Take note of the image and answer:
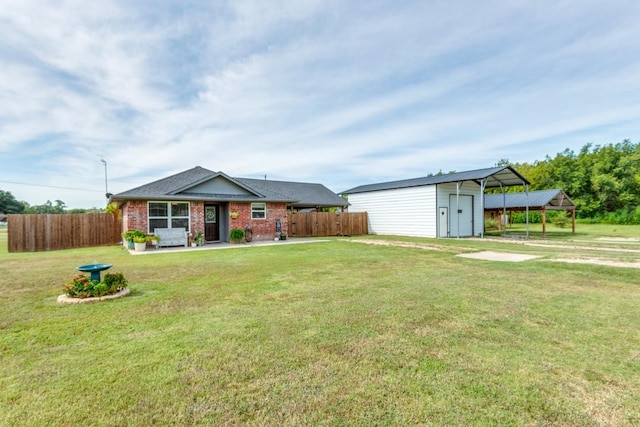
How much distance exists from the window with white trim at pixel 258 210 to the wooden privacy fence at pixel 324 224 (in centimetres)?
328

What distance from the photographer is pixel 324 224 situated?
20.9 meters

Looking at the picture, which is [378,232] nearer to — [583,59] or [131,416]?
[583,59]

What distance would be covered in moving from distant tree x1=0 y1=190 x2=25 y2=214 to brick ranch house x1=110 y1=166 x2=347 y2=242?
5390cm

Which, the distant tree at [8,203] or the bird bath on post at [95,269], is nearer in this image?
the bird bath on post at [95,269]

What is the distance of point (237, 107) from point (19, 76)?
7.43 metres

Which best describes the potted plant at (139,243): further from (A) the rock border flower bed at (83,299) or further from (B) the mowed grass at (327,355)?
(A) the rock border flower bed at (83,299)

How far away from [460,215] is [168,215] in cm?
1735

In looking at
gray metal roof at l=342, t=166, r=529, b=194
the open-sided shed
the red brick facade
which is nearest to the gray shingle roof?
the red brick facade

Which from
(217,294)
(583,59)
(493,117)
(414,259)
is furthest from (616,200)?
(217,294)

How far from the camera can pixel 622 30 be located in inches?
391

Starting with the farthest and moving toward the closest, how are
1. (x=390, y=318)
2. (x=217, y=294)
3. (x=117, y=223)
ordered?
(x=117, y=223) < (x=217, y=294) < (x=390, y=318)

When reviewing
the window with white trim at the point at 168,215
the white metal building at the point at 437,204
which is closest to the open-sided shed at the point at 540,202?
the white metal building at the point at 437,204

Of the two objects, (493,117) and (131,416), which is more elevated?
(493,117)

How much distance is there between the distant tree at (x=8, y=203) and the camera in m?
49.7
